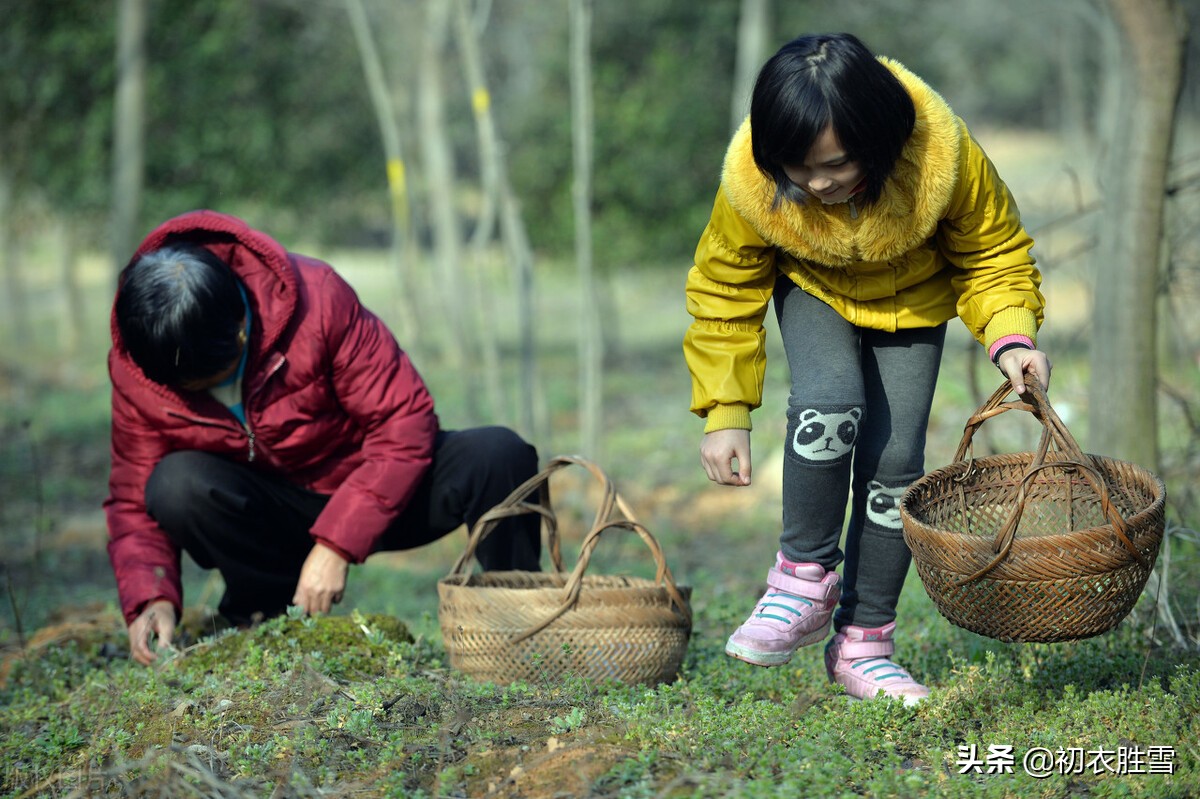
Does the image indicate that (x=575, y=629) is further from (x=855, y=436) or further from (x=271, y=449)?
(x=271, y=449)

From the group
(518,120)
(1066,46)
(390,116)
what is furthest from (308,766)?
(1066,46)

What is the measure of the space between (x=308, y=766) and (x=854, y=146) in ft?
5.75

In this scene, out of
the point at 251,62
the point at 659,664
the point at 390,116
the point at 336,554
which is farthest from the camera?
the point at 251,62

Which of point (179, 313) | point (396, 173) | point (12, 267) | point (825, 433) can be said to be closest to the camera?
point (825, 433)

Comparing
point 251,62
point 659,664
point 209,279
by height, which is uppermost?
point 251,62

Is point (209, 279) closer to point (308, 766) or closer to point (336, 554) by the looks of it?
point (336, 554)

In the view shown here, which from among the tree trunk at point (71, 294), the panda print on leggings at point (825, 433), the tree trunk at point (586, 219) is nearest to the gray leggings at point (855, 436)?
the panda print on leggings at point (825, 433)

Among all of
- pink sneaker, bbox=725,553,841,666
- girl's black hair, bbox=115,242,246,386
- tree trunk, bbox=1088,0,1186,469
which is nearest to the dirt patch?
pink sneaker, bbox=725,553,841,666

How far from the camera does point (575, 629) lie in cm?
311

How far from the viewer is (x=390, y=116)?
33.7 ft

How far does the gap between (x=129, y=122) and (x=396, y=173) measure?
353 centimetres

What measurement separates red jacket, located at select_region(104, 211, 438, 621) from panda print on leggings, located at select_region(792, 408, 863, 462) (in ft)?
4.53

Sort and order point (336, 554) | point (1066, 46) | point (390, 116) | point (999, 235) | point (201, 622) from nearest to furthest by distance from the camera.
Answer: point (999, 235), point (336, 554), point (201, 622), point (390, 116), point (1066, 46)

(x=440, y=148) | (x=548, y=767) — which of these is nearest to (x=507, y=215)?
(x=548, y=767)
